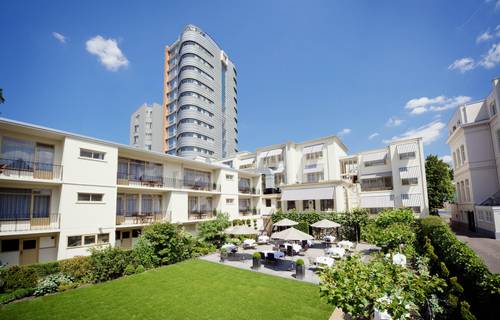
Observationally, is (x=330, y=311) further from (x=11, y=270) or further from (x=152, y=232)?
(x=11, y=270)

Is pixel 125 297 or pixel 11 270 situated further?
pixel 11 270

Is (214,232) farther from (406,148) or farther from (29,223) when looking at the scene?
(406,148)

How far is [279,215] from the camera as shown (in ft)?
106

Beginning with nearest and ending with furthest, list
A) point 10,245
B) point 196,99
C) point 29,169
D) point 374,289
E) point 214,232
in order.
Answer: point 374,289 → point 10,245 → point 29,169 → point 214,232 → point 196,99

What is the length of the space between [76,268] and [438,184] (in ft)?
193

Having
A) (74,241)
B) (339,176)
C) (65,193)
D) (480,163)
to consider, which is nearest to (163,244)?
(74,241)

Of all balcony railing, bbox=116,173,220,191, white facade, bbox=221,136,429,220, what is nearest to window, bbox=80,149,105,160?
balcony railing, bbox=116,173,220,191

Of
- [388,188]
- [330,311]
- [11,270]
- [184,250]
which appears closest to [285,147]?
[388,188]

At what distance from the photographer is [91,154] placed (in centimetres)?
1956

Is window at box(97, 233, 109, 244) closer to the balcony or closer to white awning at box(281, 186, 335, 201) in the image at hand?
the balcony

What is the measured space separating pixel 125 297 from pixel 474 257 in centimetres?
1638

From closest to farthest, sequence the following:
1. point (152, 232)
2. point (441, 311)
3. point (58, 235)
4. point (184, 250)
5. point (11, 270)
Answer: point (441, 311)
point (11, 270)
point (58, 235)
point (152, 232)
point (184, 250)

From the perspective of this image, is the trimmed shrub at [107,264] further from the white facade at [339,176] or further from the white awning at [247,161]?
the white awning at [247,161]

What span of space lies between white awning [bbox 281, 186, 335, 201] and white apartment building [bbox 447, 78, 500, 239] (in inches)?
626
